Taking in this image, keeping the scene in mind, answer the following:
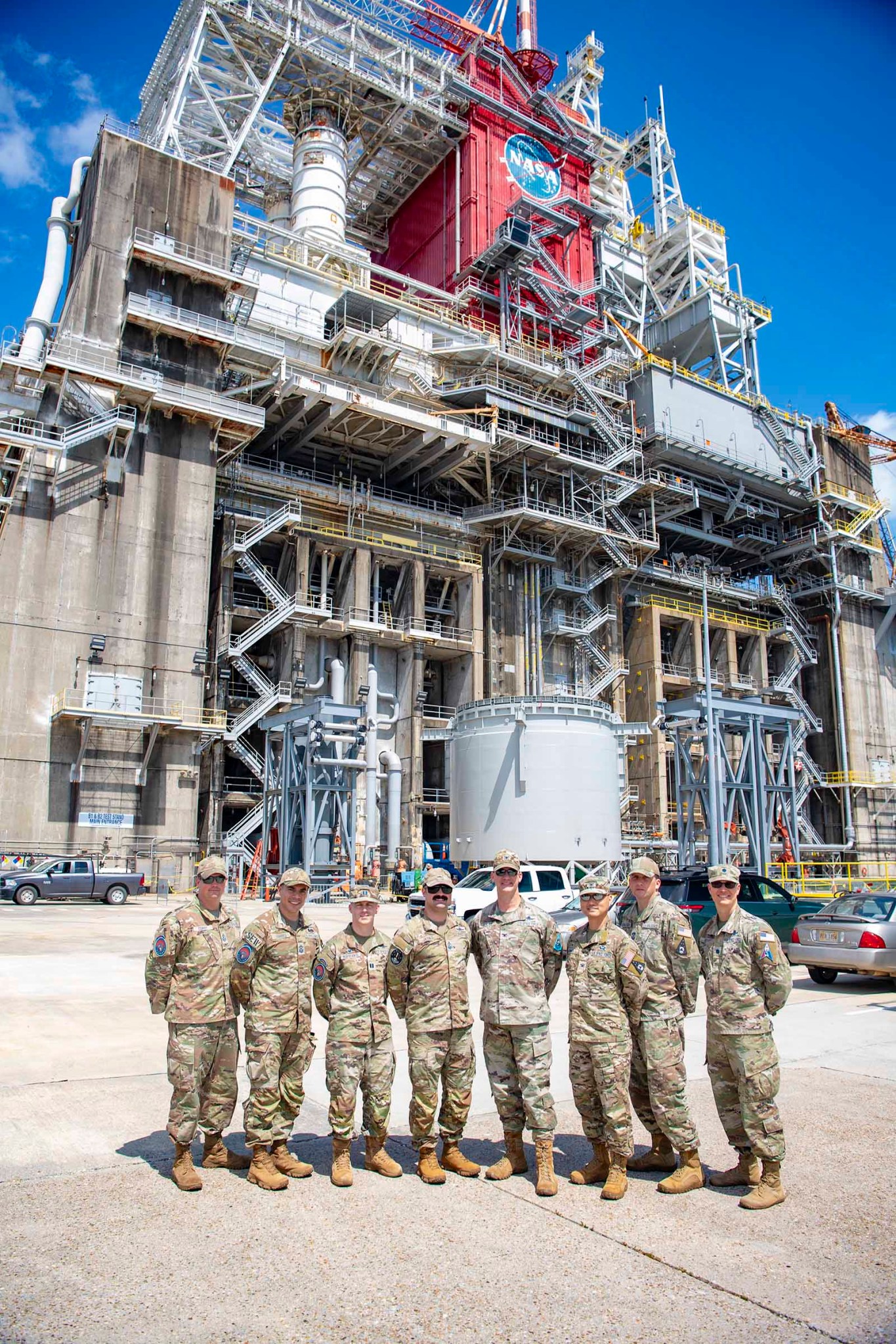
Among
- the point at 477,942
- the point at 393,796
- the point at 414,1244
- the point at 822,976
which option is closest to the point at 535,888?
the point at 822,976

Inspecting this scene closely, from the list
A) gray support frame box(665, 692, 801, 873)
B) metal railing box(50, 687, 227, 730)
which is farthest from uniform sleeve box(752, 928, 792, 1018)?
metal railing box(50, 687, 227, 730)

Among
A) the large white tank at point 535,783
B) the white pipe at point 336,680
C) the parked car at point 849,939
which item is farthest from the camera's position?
the white pipe at point 336,680

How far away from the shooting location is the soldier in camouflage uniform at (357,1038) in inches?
243

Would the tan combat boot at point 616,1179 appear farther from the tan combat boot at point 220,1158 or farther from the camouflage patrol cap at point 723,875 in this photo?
the tan combat boot at point 220,1158

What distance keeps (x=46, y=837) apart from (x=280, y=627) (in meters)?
14.3

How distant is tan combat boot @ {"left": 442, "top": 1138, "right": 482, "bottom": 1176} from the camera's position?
627 cm

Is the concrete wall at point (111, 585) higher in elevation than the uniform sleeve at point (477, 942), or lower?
higher

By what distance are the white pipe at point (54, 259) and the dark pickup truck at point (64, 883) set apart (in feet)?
75.5

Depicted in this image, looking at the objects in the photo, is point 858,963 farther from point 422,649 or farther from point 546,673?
point 546,673

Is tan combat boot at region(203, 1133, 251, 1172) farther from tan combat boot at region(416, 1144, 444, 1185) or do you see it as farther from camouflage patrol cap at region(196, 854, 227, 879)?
camouflage patrol cap at region(196, 854, 227, 879)

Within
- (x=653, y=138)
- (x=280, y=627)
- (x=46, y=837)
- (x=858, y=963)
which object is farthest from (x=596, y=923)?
(x=653, y=138)

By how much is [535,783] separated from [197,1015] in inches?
1042

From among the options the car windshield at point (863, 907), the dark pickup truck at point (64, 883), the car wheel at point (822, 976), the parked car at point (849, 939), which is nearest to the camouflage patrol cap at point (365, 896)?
the parked car at point (849, 939)

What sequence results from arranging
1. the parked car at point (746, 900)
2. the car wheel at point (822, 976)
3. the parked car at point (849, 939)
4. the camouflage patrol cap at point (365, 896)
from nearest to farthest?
the camouflage patrol cap at point (365, 896) → the parked car at point (849, 939) → the parked car at point (746, 900) → the car wheel at point (822, 976)
